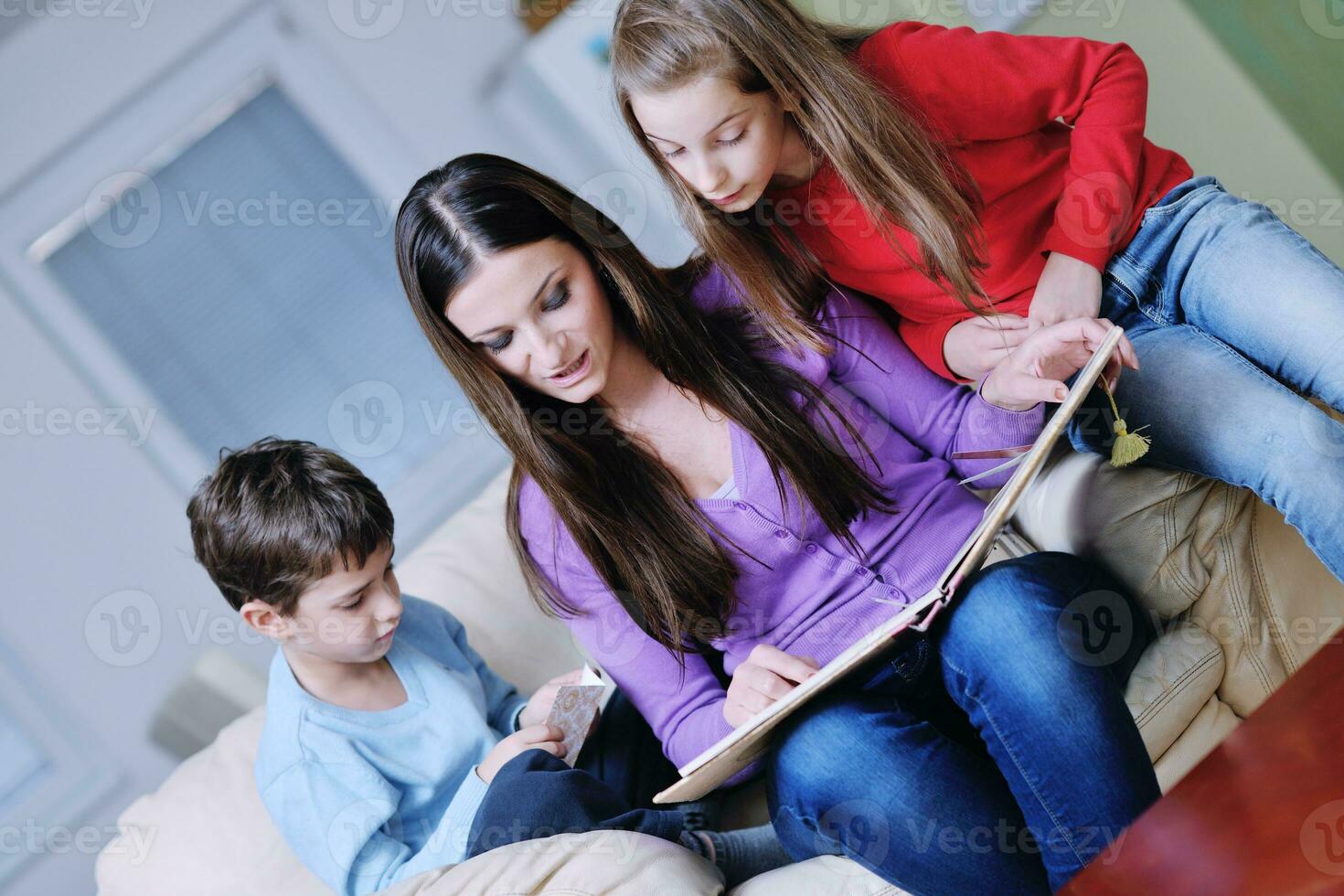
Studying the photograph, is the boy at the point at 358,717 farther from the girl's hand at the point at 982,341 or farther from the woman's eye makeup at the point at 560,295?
the girl's hand at the point at 982,341

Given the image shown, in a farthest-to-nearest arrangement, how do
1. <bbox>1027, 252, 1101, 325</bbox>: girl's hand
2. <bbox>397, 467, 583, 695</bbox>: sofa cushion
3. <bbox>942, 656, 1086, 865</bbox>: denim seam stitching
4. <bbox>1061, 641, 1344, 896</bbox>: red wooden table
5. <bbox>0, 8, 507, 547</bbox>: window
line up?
<bbox>0, 8, 507, 547</bbox>: window < <bbox>397, 467, 583, 695</bbox>: sofa cushion < <bbox>1027, 252, 1101, 325</bbox>: girl's hand < <bbox>942, 656, 1086, 865</bbox>: denim seam stitching < <bbox>1061, 641, 1344, 896</bbox>: red wooden table

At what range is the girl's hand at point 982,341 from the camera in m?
1.19

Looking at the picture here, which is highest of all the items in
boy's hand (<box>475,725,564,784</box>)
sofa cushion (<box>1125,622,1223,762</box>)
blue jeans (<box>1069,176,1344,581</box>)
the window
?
the window

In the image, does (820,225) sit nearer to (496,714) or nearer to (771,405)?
(771,405)

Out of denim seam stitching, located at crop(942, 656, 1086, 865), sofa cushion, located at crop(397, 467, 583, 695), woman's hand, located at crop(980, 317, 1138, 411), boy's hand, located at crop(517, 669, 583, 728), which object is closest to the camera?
denim seam stitching, located at crop(942, 656, 1086, 865)

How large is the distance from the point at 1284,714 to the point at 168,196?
2.12 meters

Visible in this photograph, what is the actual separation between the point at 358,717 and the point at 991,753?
0.76 meters

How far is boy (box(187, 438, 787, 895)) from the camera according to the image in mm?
1221

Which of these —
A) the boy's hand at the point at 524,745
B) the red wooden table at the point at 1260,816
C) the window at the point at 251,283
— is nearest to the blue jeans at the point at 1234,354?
the red wooden table at the point at 1260,816

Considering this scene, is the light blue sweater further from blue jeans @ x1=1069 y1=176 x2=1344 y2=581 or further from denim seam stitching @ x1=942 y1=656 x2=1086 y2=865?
blue jeans @ x1=1069 y1=176 x2=1344 y2=581

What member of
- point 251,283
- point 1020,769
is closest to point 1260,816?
point 1020,769

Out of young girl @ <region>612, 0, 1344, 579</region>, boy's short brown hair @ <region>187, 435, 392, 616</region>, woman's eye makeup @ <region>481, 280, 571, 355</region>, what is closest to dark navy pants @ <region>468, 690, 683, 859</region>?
boy's short brown hair @ <region>187, 435, 392, 616</region>

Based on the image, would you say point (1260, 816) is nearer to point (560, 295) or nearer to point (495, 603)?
point (560, 295)

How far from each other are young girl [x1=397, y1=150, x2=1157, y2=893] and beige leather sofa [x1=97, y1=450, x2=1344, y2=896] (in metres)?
0.05
